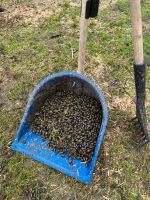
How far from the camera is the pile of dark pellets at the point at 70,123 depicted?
2410mm

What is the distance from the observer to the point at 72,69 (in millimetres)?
3260

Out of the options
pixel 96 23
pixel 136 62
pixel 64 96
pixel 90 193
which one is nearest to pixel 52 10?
pixel 96 23

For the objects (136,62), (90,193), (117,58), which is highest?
(136,62)

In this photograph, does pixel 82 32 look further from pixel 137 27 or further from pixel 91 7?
pixel 137 27

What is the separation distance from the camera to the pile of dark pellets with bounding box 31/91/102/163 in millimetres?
2410

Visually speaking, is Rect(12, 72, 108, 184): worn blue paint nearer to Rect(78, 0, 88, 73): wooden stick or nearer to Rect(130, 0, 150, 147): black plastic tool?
Rect(78, 0, 88, 73): wooden stick

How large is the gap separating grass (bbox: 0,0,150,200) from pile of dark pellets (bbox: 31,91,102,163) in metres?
0.22

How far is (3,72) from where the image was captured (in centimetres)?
326

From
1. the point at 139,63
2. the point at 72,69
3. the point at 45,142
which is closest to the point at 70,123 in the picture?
the point at 45,142

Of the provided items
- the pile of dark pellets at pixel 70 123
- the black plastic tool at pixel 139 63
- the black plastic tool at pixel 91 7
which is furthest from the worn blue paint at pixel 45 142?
the black plastic tool at pixel 91 7

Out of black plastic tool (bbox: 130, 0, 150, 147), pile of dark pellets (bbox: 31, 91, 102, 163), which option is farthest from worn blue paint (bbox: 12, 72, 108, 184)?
black plastic tool (bbox: 130, 0, 150, 147)

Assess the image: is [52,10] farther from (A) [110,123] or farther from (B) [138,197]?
(B) [138,197]

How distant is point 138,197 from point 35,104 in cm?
119

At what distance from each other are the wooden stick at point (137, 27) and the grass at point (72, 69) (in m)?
0.80
